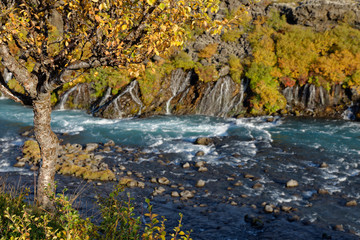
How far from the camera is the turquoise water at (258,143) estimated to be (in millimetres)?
12438

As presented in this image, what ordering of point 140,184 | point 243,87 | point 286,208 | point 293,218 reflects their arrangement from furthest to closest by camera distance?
point 243,87 → point 140,184 → point 286,208 → point 293,218

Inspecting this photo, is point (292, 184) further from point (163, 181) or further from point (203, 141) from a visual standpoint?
point (203, 141)

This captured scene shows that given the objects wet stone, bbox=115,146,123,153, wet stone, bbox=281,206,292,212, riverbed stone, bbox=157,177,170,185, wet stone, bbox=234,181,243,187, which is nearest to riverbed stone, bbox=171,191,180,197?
riverbed stone, bbox=157,177,170,185

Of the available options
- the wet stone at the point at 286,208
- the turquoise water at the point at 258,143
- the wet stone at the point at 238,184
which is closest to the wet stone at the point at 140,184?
the turquoise water at the point at 258,143

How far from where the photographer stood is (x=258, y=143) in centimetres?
1888

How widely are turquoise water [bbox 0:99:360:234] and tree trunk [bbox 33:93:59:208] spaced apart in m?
7.54

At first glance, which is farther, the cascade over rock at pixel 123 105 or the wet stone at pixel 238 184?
the cascade over rock at pixel 123 105

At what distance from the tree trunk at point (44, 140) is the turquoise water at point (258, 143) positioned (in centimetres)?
754

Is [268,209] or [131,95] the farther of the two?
[131,95]

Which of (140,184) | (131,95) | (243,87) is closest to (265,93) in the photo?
(243,87)

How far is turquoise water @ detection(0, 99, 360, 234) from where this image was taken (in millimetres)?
12438

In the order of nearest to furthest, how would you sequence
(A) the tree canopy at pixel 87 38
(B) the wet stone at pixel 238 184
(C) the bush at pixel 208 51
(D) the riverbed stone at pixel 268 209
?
(A) the tree canopy at pixel 87 38, (D) the riverbed stone at pixel 268 209, (B) the wet stone at pixel 238 184, (C) the bush at pixel 208 51

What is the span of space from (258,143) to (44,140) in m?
14.8

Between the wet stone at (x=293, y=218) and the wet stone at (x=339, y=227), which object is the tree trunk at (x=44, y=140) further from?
the wet stone at (x=339, y=227)
